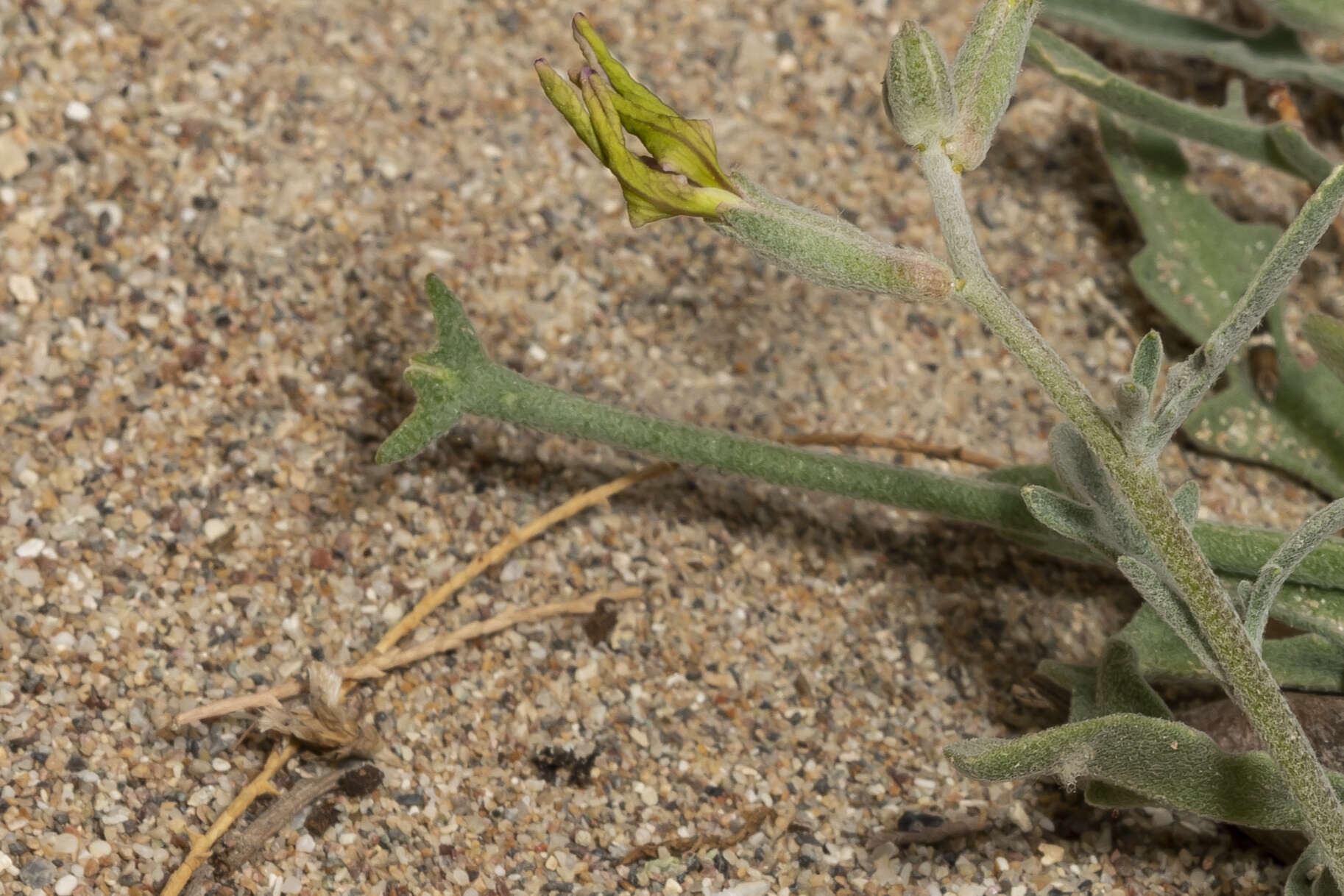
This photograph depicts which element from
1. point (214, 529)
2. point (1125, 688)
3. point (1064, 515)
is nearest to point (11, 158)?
point (214, 529)

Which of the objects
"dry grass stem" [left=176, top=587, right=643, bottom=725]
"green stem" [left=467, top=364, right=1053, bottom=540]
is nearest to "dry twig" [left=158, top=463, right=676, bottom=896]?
"dry grass stem" [left=176, top=587, right=643, bottom=725]

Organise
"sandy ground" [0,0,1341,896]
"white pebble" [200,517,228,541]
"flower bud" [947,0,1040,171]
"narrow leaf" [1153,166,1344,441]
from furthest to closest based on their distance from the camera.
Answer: "white pebble" [200,517,228,541]
"sandy ground" [0,0,1341,896]
"flower bud" [947,0,1040,171]
"narrow leaf" [1153,166,1344,441]

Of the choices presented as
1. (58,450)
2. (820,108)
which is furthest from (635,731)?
(820,108)

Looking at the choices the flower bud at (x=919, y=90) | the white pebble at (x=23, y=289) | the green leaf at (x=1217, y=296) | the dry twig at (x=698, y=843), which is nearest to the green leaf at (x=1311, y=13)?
Result: the green leaf at (x=1217, y=296)

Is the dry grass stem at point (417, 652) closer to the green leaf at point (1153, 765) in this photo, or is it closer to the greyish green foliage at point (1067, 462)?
the greyish green foliage at point (1067, 462)

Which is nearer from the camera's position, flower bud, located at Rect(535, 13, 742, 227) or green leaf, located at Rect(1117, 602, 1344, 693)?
flower bud, located at Rect(535, 13, 742, 227)

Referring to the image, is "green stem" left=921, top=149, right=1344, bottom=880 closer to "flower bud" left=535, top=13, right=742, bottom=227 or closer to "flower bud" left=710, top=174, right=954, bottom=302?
"flower bud" left=710, top=174, right=954, bottom=302

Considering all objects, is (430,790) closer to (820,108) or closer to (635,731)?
(635,731)

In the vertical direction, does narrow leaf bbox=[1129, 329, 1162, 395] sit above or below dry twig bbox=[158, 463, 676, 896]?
above
